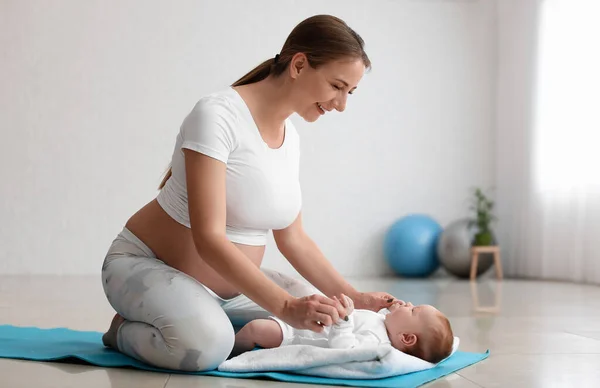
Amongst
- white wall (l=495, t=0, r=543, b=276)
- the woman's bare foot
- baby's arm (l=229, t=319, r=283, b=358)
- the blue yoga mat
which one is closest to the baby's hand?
the blue yoga mat

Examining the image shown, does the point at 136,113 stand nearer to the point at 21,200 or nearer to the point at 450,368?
the point at 21,200

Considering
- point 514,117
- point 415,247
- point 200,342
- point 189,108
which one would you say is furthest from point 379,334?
point 514,117

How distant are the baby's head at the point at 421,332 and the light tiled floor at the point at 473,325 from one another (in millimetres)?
84

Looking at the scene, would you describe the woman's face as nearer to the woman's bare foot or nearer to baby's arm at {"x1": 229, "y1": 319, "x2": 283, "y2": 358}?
baby's arm at {"x1": 229, "y1": 319, "x2": 283, "y2": 358}

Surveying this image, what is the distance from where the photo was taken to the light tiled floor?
176 centimetres

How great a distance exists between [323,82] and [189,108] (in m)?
4.62

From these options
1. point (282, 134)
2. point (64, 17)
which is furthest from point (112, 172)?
point (282, 134)

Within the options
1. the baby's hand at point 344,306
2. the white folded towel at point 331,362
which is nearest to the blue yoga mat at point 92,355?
the white folded towel at point 331,362

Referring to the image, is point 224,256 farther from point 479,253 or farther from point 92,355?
point 479,253

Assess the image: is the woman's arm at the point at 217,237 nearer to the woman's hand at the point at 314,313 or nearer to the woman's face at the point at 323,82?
the woman's hand at the point at 314,313

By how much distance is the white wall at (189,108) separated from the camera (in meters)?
6.25

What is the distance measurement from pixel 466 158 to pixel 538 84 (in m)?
1.01

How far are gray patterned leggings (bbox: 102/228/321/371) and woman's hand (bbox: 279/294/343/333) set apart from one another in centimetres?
26

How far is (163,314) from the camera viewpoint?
1843mm
